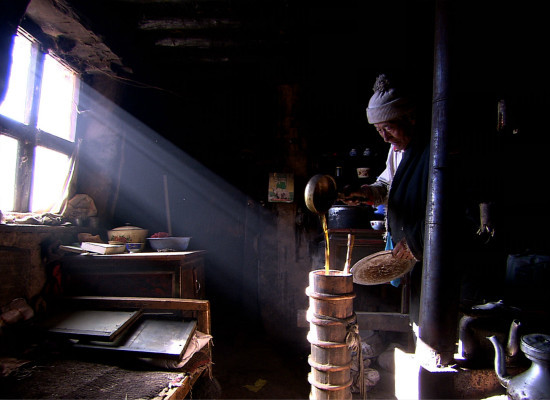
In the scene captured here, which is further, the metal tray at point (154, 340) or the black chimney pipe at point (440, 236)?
the metal tray at point (154, 340)

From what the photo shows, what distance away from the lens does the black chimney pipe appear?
190 centimetres

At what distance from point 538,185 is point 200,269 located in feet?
14.8

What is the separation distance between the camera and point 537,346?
66.8 inches

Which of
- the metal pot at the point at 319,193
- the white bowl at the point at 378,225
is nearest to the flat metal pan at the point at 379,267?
the metal pot at the point at 319,193

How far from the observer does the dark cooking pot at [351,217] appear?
4590 mm

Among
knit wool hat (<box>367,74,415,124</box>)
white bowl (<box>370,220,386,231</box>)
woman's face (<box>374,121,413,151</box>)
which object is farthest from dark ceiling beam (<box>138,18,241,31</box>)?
white bowl (<box>370,220,386,231</box>)

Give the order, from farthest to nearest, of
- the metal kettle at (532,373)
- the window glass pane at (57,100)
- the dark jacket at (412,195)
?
the window glass pane at (57,100) → the dark jacket at (412,195) → the metal kettle at (532,373)

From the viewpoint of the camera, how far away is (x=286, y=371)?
4.48 metres

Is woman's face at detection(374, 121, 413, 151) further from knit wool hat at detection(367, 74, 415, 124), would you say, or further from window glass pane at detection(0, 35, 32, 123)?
window glass pane at detection(0, 35, 32, 123)

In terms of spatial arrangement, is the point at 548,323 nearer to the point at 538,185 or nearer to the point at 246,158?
the point at 538,185

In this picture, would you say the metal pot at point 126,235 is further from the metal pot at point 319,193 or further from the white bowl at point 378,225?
the white bowl at point 378,225

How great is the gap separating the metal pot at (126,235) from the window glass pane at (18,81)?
5.30 feet

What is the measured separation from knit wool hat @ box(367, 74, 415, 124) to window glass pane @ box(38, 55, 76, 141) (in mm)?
3701

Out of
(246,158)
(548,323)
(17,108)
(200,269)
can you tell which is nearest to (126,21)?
(17,108)
